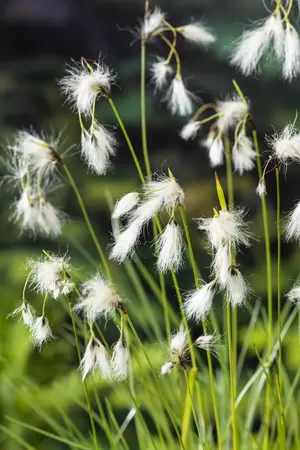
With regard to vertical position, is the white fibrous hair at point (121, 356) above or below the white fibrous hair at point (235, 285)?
below

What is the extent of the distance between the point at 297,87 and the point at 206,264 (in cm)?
30

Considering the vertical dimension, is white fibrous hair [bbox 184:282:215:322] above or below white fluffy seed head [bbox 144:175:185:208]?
below

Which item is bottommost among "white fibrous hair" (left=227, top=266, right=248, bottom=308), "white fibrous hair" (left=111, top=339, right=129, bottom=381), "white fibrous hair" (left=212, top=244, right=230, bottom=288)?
"white fibrous hair" (left=111, top=339, right=129, bottom=381)

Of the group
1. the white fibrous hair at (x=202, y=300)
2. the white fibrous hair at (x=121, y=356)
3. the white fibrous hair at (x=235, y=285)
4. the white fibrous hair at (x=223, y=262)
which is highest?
the white fibrous hair at (x=223, y=262)

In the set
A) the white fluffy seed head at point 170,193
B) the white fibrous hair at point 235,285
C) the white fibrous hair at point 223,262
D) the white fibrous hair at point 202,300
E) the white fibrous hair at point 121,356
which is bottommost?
the white fibrous hair at point 121,356

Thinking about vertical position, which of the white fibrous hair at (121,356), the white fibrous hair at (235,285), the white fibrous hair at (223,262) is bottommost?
the white fibrous hair at (121,356)

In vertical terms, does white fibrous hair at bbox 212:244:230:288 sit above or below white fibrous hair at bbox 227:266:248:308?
above

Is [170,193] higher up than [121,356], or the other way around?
[170,193]

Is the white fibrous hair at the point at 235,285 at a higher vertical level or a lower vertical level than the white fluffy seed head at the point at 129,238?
lower

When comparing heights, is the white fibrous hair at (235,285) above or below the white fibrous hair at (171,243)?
below

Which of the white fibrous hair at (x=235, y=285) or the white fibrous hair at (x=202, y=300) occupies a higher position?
the white fibrous hair at (x=235, y=285)

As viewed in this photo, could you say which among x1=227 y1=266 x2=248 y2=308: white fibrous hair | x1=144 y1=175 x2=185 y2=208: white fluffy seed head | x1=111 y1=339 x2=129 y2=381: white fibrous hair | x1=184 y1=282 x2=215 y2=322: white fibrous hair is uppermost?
x1=144 y1=175 x2=185 y2=208: white fluffy seed head

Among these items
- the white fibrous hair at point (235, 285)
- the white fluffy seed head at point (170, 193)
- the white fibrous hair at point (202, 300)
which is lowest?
the white fibrous hair at point (202, 300)

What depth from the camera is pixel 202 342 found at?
39 cm
